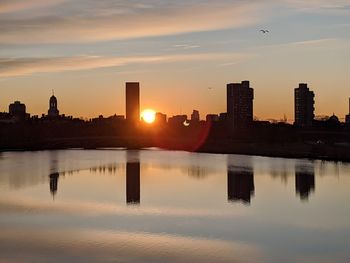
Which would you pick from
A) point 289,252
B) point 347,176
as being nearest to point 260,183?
point 347,176

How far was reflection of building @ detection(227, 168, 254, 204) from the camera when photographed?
36781 mm

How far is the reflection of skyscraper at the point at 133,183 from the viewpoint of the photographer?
3588 centimetres

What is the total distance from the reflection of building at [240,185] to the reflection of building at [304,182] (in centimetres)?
333

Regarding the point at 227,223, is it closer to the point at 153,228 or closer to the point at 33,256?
the point at 153,228

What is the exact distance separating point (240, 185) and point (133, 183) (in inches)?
338

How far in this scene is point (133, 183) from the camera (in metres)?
46.0

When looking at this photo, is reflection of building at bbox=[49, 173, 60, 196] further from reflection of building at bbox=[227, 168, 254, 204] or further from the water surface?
reflection of building at bbox=[227, 168, 254, 204]

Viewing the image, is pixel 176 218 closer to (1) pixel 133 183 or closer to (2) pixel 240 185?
(2) pixel 240 185

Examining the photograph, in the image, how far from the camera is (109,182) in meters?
46.4

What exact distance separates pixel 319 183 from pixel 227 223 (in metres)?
19.5

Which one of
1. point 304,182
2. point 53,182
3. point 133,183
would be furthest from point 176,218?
point 53,182

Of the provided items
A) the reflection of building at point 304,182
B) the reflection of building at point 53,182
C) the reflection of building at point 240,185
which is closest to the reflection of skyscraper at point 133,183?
the reflection of building at point 53,182

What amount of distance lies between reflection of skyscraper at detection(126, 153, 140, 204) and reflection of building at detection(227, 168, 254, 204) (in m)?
6.04

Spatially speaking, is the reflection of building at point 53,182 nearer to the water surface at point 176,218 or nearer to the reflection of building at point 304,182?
the water surface at point 176,218
